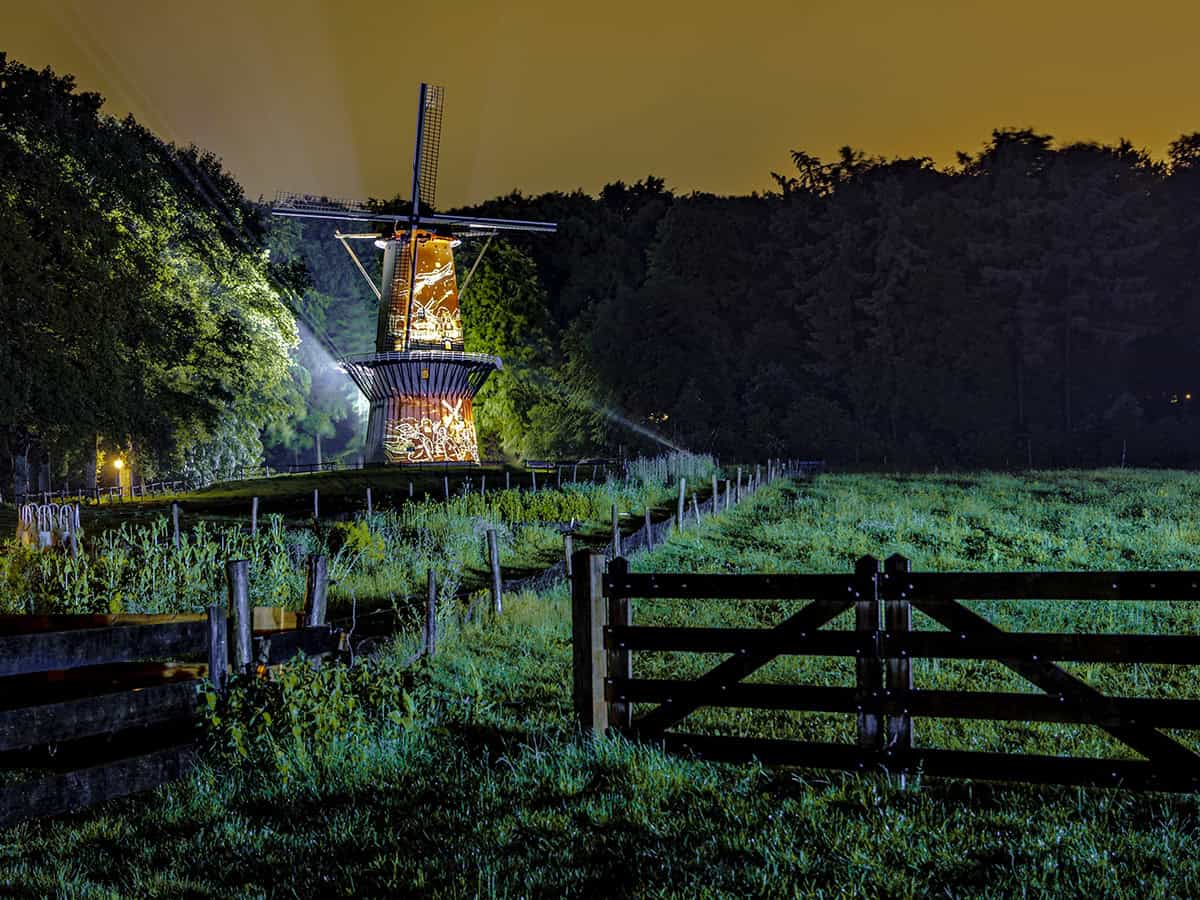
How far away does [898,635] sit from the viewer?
712cm

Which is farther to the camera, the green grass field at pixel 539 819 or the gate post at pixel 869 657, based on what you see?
the gate post at pixel 869 657

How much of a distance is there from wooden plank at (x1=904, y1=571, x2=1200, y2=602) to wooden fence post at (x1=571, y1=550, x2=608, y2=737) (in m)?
2.18

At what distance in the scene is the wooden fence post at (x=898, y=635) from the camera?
23.3ft

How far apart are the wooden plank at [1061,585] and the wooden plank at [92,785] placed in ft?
16.8

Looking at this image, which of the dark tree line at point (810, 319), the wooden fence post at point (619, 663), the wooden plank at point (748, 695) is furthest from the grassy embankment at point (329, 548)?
the dark tree line at point (810, 319)

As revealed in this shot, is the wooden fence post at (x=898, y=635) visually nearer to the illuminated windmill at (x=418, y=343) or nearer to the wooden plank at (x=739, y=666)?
the wooden plank at (x=739, y=666)

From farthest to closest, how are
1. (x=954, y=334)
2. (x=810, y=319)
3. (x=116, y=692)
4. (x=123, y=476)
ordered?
(x=810, y=319), (x=954, y=334), (x=123, y=476), (x=116, y=692)

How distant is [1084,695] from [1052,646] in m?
0.32

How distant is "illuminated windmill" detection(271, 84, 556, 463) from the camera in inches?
2205

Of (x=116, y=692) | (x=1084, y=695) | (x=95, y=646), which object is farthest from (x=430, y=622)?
(x=1084, y=695)

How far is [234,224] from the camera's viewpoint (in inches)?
2040

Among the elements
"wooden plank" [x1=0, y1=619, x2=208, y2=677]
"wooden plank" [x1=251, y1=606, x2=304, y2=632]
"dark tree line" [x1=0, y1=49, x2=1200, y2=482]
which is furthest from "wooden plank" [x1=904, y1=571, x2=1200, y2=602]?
"dark tree line" [x1=0, y1=49, x2=1200, y2=482]

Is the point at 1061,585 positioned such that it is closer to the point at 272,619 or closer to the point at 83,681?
the point at 272,619

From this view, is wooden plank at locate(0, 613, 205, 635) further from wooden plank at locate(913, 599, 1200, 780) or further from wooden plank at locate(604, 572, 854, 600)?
wooden plank at locate(913, 599, 1200, 780)
